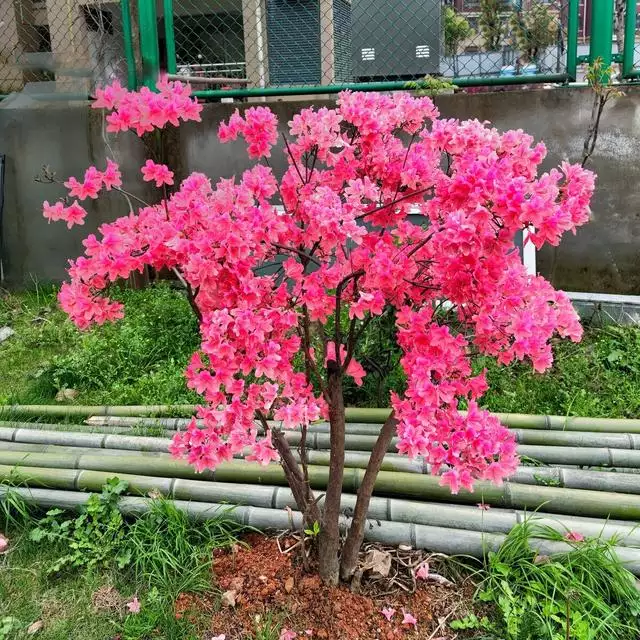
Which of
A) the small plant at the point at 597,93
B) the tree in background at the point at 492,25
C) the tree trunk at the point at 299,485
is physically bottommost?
the tree trunk at the point at 299,485

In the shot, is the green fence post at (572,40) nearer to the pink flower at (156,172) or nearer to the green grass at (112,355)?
the green grass at (112,355)

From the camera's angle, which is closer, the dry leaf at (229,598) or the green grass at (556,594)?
the green grass at (556,594)

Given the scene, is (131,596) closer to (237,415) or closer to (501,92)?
(237,415)

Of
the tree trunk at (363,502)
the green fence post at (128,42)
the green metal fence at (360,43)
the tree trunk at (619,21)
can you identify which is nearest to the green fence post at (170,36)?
the green metal fence at (360,43)

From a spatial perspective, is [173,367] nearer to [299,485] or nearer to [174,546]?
[174,546]

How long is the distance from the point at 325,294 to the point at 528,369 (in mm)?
2153

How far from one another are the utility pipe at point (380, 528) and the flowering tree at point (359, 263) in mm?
279

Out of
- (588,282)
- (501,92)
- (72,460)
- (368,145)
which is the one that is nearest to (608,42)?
(501,92)

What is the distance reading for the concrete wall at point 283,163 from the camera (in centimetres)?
396

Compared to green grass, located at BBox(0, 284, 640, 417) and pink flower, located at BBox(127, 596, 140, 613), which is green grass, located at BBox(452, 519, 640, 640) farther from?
green grass, located at BBox(0, 284, 640, 417)

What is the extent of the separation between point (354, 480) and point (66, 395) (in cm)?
201

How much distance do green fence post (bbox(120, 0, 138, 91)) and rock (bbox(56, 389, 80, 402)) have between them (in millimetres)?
2422

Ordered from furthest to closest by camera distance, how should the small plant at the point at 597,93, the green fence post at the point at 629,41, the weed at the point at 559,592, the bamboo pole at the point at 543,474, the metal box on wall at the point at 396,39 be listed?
the metal box on wall at the point at 396,39 → the green fence post at the point at 629,41 → the small plant at the point at 597,93 → the bamboo pole at the point at 543,474 → the weed at the point at 559,592

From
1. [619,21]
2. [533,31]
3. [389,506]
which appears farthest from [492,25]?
[389,506]
